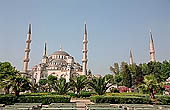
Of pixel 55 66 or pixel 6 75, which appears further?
pixel 55 66

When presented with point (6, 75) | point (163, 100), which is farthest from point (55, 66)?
point (163, 100)

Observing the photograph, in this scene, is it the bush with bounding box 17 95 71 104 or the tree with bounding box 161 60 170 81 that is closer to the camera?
the bush with bounding box 17 95 71 104

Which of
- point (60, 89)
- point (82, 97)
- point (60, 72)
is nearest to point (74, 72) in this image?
point (60, 72)

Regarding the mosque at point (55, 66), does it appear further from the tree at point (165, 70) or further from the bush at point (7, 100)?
the bush at point (7, 100)

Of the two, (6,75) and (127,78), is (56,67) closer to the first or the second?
(127,78)

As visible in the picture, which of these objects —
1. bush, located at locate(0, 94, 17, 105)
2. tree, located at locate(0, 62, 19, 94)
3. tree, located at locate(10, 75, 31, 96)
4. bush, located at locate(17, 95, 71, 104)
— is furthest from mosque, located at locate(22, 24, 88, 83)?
bush, located at locate(0, 94, 17, 105)

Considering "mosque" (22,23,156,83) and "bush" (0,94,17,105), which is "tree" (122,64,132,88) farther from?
"bush" (0,94,17,105)

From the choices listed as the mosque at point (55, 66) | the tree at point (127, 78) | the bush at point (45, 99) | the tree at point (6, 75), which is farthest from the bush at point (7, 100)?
the tree at point (127, 78)

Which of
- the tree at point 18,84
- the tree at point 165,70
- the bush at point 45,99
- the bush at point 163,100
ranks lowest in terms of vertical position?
the bush at point 163,100

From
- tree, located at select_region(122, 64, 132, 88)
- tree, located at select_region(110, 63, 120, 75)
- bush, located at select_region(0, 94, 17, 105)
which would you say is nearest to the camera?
bush, located at select_region(0, 94, 17, 105)

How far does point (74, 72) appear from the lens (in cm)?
5844

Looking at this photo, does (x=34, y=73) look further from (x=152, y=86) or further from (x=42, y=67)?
(x=152, y=86)

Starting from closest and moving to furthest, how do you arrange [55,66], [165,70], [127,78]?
[165,70], [127,78], [55,66]

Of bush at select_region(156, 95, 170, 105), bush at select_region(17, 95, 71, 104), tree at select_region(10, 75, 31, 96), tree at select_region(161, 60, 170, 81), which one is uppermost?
tree at select_region(161, 60, 170, 81)
